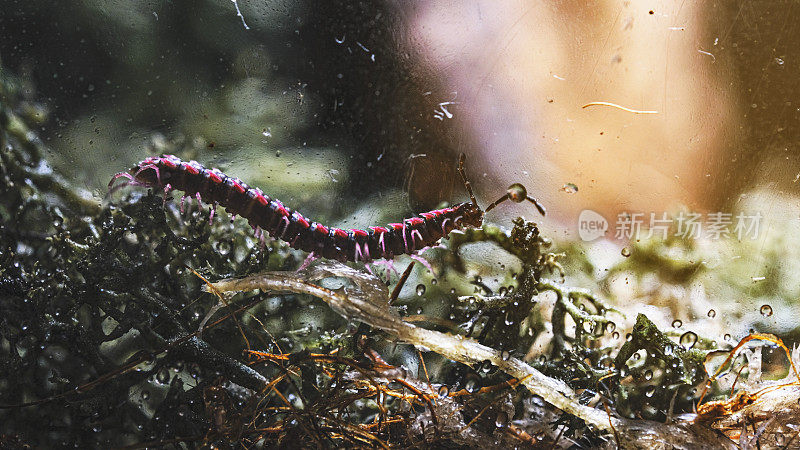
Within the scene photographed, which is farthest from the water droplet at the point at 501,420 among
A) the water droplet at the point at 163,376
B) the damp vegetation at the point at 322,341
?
the water droplet at the point at 163,376

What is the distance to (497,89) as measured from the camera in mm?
667

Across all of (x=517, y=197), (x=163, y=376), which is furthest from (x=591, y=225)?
(x=163, y=376)

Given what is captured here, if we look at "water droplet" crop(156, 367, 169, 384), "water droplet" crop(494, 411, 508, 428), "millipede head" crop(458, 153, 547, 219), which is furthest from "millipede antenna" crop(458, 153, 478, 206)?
"water droplet" crop(156, 367, 169, 384)

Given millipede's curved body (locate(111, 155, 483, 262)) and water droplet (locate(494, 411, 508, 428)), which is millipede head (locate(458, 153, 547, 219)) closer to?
millipede's curved body (locate(111, 155, 483, 262))

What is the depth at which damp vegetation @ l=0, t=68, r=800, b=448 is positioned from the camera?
669 millimetres

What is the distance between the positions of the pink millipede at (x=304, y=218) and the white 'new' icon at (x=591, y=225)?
52mm

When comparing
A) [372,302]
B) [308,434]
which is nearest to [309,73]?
[372,302]

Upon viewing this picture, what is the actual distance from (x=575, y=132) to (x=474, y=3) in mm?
186

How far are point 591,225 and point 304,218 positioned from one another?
341 millimetres

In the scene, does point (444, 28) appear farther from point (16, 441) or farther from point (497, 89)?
point (16, 441)

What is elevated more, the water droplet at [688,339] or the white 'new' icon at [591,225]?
the white 'new' icon at [591,225]

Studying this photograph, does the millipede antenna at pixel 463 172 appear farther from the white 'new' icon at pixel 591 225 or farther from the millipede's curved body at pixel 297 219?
the white 'new' icon at pixel 591 225

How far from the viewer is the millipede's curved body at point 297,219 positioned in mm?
642

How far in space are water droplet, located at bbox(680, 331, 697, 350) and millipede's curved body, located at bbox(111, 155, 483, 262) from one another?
0.30 meters
